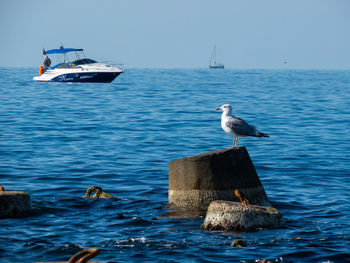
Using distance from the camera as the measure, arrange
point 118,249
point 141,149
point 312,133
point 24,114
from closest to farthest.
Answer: point 118,249 → point 141,149 → point 312,133 → point 24,114

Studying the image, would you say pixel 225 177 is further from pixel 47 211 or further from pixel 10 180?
pixel 10 180

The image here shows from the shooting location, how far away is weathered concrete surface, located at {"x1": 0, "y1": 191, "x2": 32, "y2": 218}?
35.2 ft

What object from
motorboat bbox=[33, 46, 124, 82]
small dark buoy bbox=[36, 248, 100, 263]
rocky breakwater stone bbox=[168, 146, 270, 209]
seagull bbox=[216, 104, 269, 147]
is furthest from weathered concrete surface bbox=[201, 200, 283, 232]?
motorboat bbox=[33, 46, 124, 82]

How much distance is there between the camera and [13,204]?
10867mm

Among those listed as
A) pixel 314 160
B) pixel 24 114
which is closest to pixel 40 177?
pixel 314 160

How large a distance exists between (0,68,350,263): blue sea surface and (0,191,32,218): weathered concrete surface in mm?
195

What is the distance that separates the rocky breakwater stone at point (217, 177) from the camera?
11289mm

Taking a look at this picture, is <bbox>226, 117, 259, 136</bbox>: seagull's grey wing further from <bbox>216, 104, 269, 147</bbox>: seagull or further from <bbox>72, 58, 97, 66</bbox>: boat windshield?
<bbox>72, 58, 97, 66</bbox>: boat windshield

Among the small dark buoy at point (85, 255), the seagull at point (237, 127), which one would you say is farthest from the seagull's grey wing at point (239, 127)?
the small dark buoy at point (85, 255)

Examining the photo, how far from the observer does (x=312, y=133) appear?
26.1 metres

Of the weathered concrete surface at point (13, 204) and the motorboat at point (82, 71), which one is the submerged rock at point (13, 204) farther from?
the motorboat at point (82, 71)

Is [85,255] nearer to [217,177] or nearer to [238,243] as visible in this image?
[238,243]

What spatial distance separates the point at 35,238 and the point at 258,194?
4.45 meters

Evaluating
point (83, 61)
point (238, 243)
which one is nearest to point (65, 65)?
point (83, 61)
